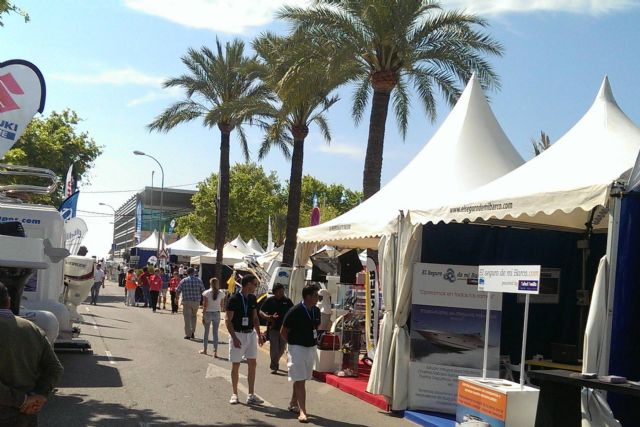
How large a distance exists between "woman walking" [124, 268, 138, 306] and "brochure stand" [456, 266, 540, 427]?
26.0m

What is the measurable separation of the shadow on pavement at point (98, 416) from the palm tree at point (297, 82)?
10.9 meters

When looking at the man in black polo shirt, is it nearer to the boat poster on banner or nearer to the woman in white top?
the boat poster on banner

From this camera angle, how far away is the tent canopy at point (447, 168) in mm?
12164

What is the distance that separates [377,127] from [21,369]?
14015 mm

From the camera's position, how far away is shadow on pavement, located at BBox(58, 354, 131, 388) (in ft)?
36.5

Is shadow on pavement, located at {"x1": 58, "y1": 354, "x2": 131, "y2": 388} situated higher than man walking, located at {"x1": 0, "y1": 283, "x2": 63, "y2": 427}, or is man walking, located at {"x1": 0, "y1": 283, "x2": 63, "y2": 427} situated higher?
man walking, located at {"x1": 0, "y1": 283, "x2": 63, "y2": 427}

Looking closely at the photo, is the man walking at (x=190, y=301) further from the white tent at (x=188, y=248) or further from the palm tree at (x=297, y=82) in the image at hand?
the white tent at (x=188, y=248)

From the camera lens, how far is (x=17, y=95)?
1145cm

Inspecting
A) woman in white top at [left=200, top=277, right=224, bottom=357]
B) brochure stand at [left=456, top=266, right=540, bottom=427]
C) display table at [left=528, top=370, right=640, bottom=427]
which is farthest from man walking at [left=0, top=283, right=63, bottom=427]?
woman in white top at [left=200, top=277, right=224, bottom=357]

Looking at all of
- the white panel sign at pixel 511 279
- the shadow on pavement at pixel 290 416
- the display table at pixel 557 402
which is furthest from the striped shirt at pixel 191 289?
the display table at pixel 557 402

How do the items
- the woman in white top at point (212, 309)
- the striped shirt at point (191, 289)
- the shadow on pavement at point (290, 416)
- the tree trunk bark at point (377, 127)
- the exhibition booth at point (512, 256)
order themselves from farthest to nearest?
1. the striped shirt at point (191, 289)
2. the tree trunk bark at point (377, 127)
3. the woman in white top at point (212, 309)
4. the shadow on pavement at point (290, 416)
5. the exhibition booth at point (512, 256)

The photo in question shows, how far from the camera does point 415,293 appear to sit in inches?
403

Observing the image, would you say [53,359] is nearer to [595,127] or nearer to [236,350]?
[236,350]

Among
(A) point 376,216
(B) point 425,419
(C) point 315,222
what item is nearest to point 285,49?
(C) point 315,222
